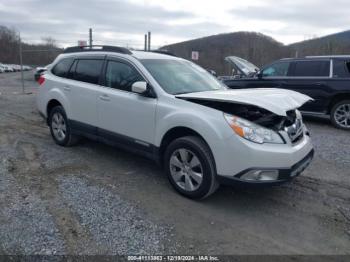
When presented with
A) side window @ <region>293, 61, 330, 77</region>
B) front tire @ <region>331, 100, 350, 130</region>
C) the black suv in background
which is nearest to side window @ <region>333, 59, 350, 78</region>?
the black suv in background

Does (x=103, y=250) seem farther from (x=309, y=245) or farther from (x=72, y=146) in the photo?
(x=72, y=146)

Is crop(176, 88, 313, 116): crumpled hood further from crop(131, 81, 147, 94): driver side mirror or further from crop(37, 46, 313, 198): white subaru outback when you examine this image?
crop(131, 81, 147, 94): driver side mirror

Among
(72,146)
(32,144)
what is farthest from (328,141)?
(32,144)

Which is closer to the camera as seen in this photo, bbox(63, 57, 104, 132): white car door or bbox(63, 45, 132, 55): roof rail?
bbox(63, 45, 132, 55): roof rail

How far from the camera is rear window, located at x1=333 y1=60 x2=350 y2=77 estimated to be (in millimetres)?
7929

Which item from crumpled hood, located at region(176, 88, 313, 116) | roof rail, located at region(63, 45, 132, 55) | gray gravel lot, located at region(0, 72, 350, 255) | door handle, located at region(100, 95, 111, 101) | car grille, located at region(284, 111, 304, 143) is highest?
roof rail, located at region(63, 45, 132, 55)

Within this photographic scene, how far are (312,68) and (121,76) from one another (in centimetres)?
577

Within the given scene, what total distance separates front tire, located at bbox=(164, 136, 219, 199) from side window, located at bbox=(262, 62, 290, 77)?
6.02 meters

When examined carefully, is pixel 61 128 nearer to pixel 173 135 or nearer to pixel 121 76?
pixel 121 76

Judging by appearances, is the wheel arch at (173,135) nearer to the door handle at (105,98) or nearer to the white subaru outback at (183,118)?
the white subaru outback at (183,118)

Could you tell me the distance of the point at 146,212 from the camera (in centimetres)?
363

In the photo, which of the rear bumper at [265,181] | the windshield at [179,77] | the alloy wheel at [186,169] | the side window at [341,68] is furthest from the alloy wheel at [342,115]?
the alloy wheel at [186,169]

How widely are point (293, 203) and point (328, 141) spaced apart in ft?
11.2

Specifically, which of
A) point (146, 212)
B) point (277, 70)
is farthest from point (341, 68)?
point (146, 212)
